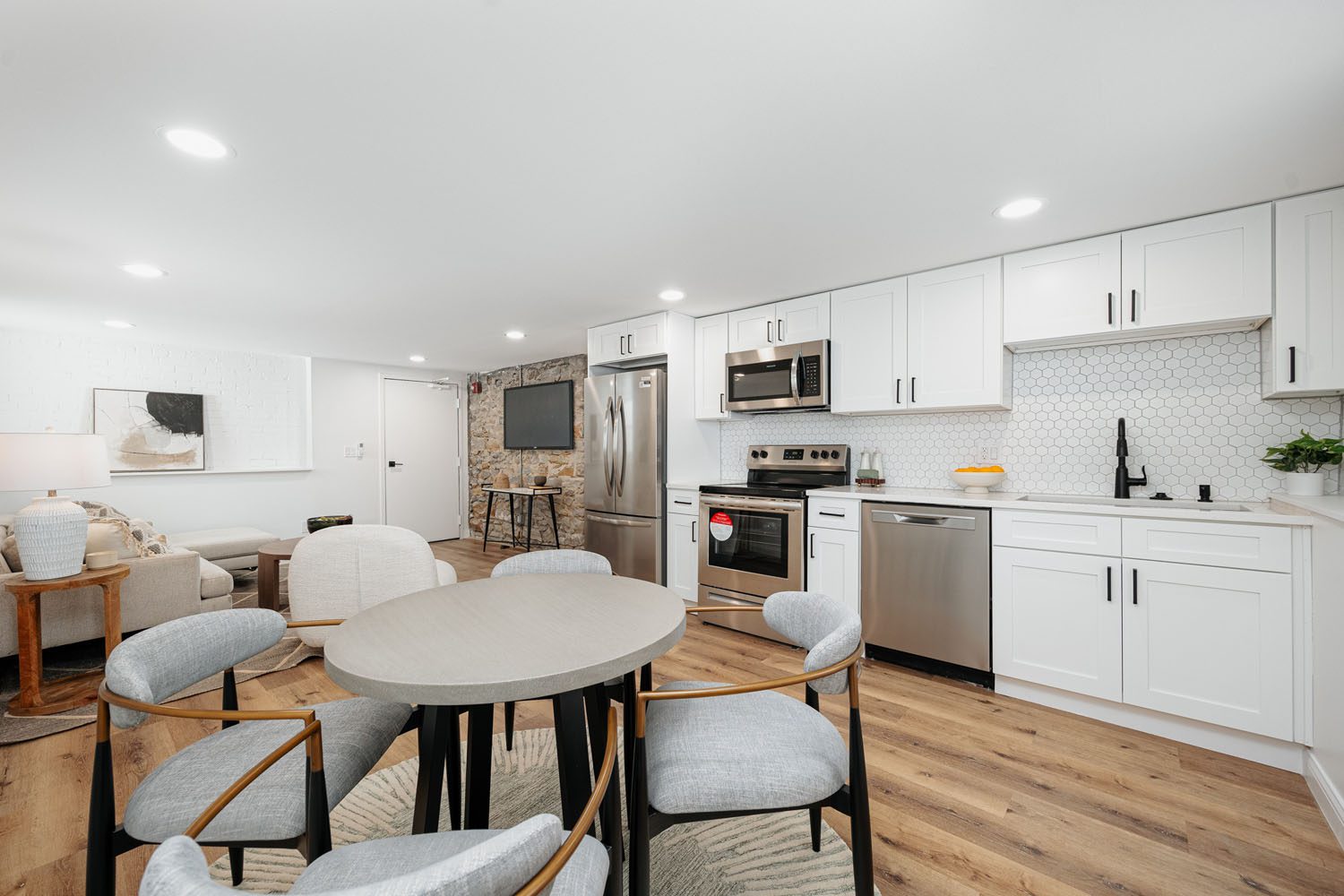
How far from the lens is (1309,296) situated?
2264 mm

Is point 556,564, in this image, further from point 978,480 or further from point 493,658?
point 978,480

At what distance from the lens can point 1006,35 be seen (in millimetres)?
1433

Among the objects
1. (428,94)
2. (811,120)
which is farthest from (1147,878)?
(428,94)

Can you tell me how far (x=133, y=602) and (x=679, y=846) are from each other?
3476mm

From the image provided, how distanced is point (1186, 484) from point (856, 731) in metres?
2.59

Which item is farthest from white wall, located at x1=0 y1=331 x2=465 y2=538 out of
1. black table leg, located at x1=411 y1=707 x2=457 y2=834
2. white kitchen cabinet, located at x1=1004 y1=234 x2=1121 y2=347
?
white kitchen cabinet, located at x1=1004 y1=234 x2=1121 y2=347

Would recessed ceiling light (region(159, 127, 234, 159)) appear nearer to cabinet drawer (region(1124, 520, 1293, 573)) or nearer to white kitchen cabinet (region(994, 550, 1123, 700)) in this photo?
white kitchen cabinet (region(994, 550, 1123, 700))

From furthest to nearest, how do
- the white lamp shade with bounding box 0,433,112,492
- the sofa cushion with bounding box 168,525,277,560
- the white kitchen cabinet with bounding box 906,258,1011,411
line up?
the sofa cushion with bounding box 168,525,277,560, the white kitchen cabinet with bounding box 906,258,1011,411, the white lamp shade with bounding box 0,433,112,492

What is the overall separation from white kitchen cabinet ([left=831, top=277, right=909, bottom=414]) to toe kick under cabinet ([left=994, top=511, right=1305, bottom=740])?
0.99m

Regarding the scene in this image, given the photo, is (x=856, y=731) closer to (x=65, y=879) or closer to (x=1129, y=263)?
(x=65, y=879)

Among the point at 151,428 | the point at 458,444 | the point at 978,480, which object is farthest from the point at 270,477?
the point at 978,480

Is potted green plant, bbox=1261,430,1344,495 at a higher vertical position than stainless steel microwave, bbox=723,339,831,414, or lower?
lower

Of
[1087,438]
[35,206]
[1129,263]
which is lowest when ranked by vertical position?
[1087,438]

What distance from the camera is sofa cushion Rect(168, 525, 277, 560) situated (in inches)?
191
